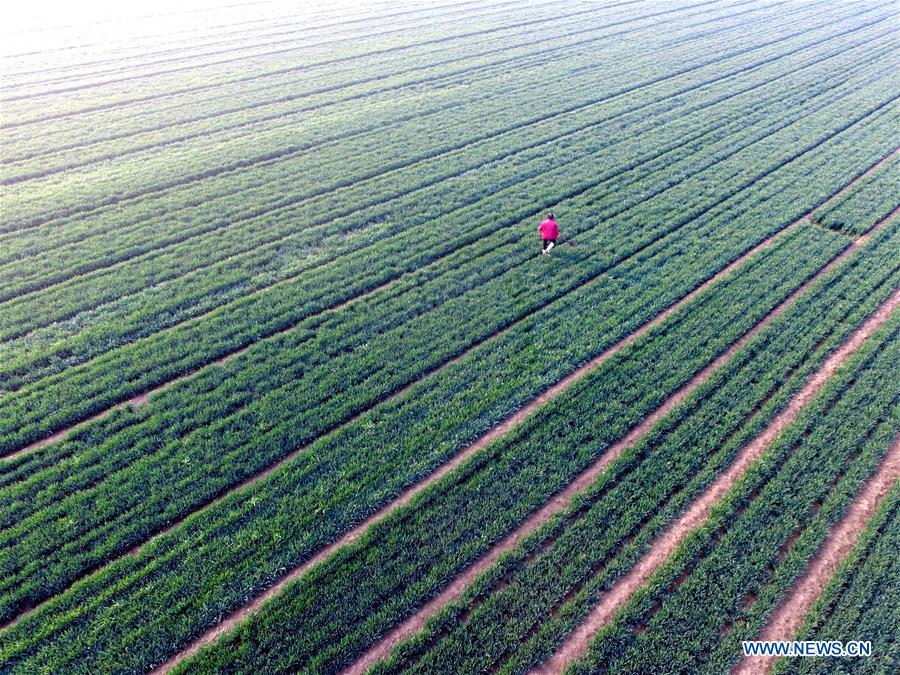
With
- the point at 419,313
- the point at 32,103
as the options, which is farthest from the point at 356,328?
the point at 32,103

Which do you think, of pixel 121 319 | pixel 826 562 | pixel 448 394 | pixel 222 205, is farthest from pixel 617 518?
pixel 222 205

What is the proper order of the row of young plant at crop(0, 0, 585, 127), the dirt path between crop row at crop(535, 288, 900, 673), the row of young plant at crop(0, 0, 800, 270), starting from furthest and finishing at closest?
the row of young plant at crop(0, 0, 585, 127)
the row of young plant at crop(0, 0, 800, 270)
the dirt path between crop row at crop(535, 288, 900, 673)

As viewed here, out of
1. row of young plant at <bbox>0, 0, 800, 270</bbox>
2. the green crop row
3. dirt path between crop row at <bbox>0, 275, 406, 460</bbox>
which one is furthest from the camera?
row of young plant at <bbox>0, 0, 800, 270</bbox>

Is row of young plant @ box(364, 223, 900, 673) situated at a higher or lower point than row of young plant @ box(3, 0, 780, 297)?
lower

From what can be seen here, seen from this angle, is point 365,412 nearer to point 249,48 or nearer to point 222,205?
point 222,205

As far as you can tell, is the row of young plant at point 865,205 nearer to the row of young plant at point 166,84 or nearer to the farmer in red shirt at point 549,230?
the farmer in red shirt at point 549,230

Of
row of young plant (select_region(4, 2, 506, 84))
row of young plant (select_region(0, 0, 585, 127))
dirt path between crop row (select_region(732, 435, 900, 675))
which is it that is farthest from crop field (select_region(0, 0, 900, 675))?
row of young plant (select_region(4, 2, 506, 84))

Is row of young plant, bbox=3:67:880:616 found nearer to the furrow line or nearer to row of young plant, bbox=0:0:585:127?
row of young plant, bbox=0:0:585:127
